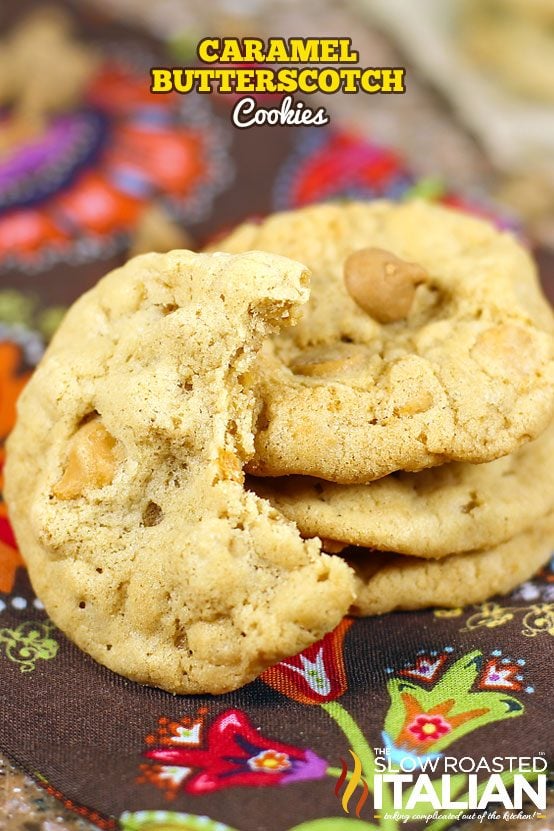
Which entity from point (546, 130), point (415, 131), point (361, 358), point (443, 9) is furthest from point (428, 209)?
point (443, 9)

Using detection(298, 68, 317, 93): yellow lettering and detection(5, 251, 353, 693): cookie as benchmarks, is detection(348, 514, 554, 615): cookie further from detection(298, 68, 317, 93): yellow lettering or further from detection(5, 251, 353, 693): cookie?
detection(298, 68, 317, 93): yellow lettering

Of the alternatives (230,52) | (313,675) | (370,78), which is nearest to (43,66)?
(230,52)

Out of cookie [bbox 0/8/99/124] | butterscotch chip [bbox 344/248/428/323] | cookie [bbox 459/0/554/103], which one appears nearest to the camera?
butterscotch chip [bbox 344/248/428/323]

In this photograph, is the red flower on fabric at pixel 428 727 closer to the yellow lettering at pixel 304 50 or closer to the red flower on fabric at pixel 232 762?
the red flower on fabric at pixel 232 762

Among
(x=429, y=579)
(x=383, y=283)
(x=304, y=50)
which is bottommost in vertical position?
(x=429, y=579)

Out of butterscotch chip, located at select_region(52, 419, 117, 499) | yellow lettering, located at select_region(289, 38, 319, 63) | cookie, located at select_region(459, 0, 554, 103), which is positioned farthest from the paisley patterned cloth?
cookie, located at select_region(459, 0, 554, 103)

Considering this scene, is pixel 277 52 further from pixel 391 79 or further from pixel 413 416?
pixel 413 416

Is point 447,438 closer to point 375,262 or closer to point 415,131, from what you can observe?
point 375,262
